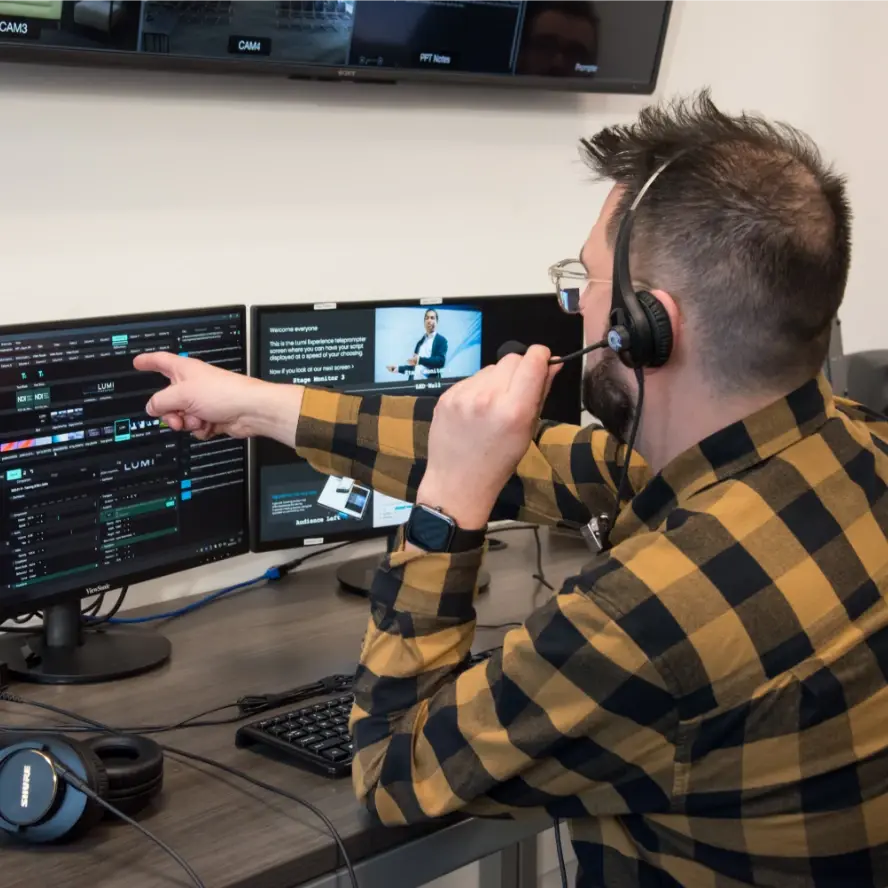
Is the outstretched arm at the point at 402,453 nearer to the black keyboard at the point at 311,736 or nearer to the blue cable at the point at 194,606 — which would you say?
the black keyboard at the point at 311,736

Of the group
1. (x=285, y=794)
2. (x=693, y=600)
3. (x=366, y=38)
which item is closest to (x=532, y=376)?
(x=693, y=600)

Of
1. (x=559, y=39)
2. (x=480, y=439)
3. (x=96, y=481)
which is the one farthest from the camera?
(x=559, y=39)

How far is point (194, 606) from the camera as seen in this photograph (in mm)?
1978

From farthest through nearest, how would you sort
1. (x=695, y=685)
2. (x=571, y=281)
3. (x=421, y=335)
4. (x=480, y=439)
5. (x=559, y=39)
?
1. (x=559, y=39)
2. (x=421, y=335)
3. (x=571, y=281)
4. (x=480, y=439)
5. (x=695, y=685)

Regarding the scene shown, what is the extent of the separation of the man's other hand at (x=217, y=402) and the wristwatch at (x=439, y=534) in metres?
0.40

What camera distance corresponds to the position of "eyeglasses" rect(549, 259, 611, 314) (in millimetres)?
1347

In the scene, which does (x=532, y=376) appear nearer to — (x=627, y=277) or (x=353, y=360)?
(x=627, y=277)

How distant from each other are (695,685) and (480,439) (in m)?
0.34

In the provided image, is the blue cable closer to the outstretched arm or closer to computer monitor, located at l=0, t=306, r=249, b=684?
computer monitor, located at l=0, t=306, r=249, b=684

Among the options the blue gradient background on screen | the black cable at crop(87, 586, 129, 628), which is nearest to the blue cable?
the black cable at crop(87, 586, 129, 628)

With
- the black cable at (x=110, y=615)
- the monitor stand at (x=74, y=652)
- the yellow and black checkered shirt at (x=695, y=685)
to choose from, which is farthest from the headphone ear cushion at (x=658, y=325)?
the black cable at (x=110, y=615)

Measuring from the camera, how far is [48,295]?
1.85m

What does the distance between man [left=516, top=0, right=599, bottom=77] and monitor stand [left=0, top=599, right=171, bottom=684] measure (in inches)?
47.5

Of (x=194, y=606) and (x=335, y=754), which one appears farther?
(x=194, y=606)
